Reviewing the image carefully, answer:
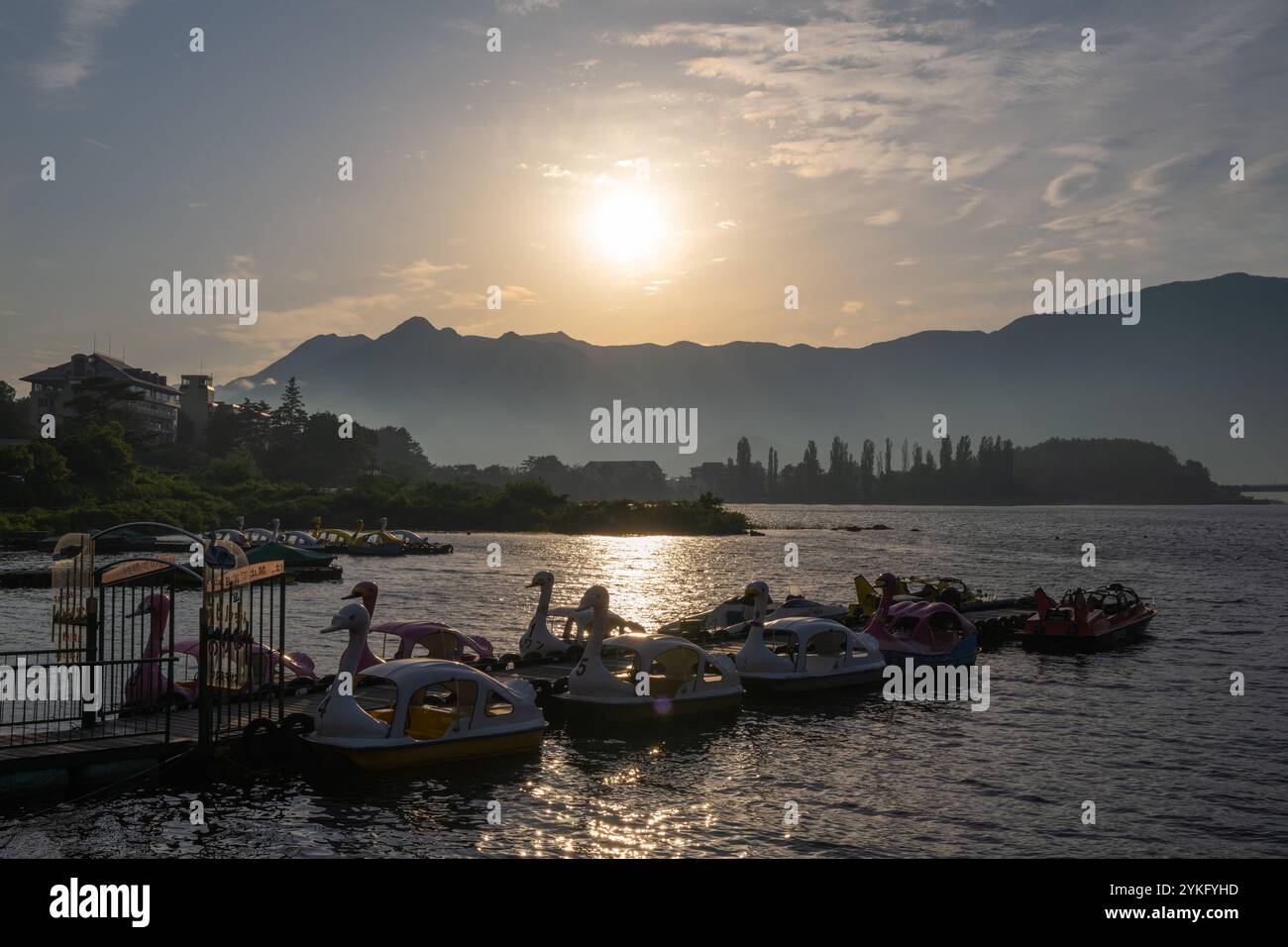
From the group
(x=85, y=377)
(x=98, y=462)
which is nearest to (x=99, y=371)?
(x=85, y=377)

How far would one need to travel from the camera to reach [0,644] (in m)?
40.5

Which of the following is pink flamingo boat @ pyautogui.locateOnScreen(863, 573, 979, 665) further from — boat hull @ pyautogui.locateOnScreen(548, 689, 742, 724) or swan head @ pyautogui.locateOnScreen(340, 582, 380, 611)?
swan head @ pyautogui.locateOnScreen(340, 582, 380, 611)

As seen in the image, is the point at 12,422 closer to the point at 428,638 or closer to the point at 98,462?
the point at 98,462

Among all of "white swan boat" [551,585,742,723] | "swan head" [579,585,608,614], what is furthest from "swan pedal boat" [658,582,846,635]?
"swan head" [579,585,608,614]

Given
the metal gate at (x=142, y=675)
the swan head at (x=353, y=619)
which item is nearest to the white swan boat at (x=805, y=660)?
the swan head at (x=353, y=619)

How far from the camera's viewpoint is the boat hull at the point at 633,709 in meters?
26.7

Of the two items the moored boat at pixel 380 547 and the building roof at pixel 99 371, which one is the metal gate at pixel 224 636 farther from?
the building roof at pixel 99 371

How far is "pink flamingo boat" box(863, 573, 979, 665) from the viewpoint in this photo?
122 ft

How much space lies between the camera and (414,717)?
76.3 ft

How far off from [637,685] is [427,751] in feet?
23.4

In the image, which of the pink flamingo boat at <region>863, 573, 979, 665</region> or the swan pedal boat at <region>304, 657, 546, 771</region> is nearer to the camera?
the swan pedal boat at <region>304, 657, 546, 771</region>
